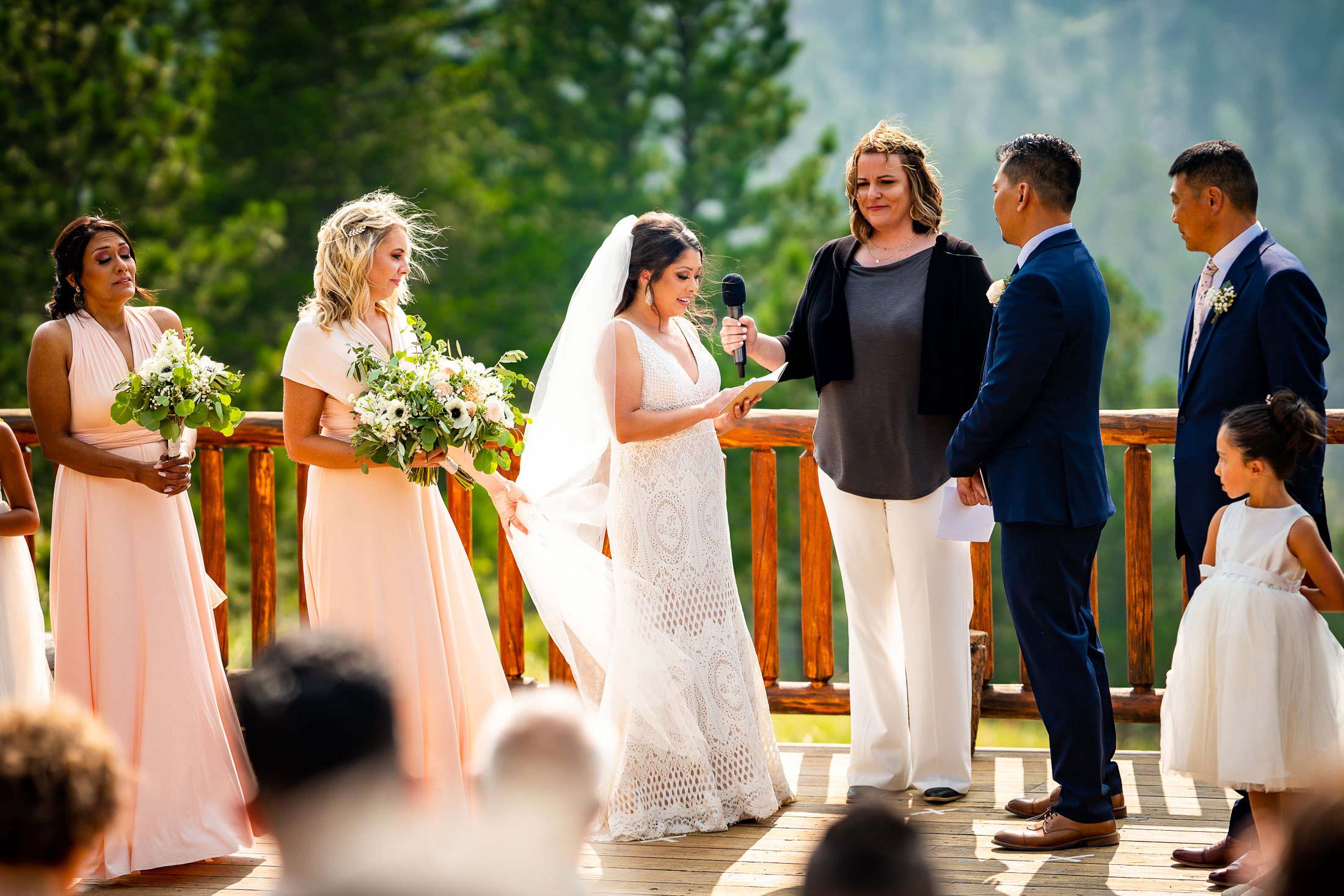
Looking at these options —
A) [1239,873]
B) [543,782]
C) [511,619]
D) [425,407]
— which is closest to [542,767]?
[543,782]

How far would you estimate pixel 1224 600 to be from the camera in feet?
9.20

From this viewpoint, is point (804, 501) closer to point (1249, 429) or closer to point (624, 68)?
point (1249, 429)

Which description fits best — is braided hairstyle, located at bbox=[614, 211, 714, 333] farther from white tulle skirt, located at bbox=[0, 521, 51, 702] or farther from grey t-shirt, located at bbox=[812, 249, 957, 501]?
white tulle skirt, located at bbox=[0, 521, 51, 702]

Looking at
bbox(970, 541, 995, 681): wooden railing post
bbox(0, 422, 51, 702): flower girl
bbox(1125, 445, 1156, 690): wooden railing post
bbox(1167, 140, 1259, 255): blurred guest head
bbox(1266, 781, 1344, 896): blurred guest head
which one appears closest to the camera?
bbox(1266, 781, 1344, 896): blurred guest head

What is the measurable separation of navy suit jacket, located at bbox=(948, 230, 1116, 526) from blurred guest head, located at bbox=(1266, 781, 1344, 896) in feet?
6.41

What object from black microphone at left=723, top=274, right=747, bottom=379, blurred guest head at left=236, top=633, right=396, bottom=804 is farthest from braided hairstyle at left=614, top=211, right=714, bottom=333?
blurred guest head at left=236, top=633, right=396, bottom=804

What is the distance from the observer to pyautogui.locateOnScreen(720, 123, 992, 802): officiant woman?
360cm

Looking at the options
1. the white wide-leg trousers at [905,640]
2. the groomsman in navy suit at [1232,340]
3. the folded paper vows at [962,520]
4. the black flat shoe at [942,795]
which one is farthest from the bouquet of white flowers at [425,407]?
the groomsman in navy suit at [1232,340]

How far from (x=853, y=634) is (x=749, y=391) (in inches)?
32.8

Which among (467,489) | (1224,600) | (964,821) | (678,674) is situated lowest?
(964,821)

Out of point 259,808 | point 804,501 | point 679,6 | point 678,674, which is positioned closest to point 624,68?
point 679,6

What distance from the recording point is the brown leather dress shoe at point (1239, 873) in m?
2.87

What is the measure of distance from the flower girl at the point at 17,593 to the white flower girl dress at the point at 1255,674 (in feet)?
9.53

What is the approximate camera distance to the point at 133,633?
3.25 m
